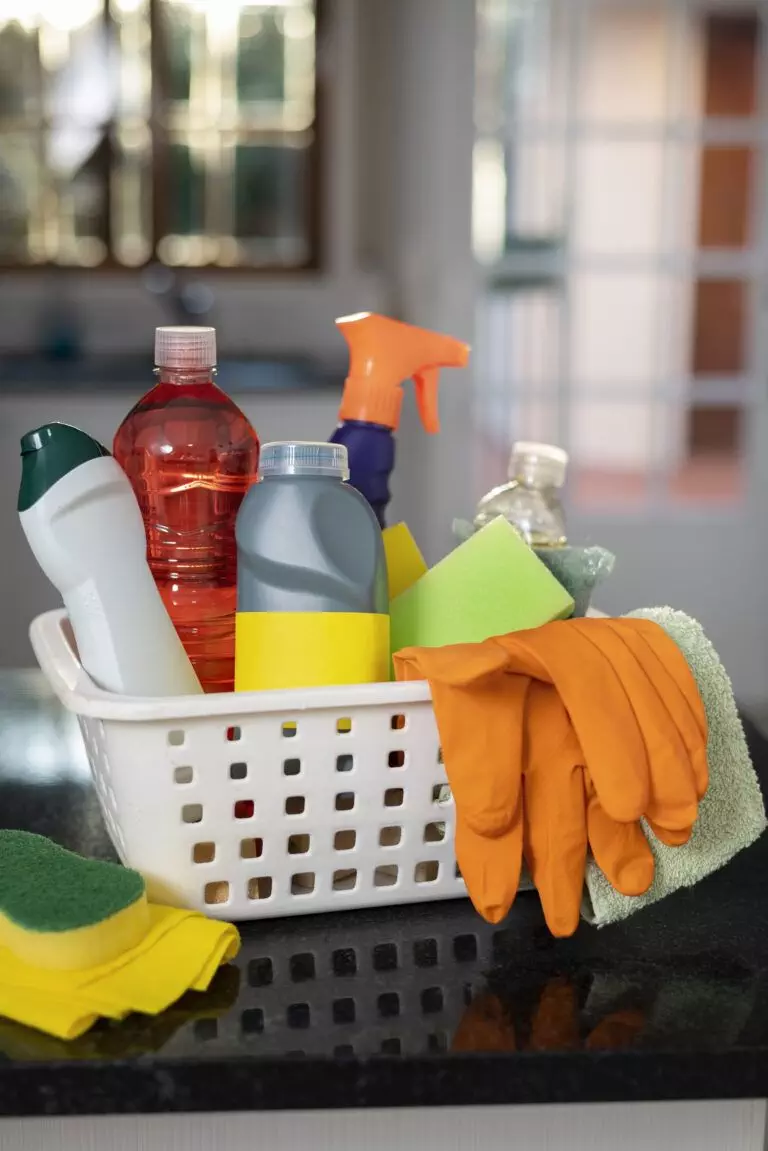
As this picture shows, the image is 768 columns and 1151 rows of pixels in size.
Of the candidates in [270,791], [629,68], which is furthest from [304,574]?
[629,68]

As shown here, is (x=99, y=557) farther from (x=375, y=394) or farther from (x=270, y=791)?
(x=375, y=394)

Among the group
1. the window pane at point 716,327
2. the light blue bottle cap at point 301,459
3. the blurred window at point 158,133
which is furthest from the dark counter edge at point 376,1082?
the window pane at point 716,327

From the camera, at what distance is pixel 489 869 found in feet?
2.48

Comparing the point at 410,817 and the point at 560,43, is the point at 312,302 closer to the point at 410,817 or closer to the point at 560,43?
the point at 560,43

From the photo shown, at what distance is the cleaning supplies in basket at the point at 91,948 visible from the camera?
0.66 metres

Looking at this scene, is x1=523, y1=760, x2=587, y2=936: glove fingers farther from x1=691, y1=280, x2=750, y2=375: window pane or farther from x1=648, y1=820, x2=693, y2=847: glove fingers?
x1=691, y1=280, x2=750, y2=375: window pane

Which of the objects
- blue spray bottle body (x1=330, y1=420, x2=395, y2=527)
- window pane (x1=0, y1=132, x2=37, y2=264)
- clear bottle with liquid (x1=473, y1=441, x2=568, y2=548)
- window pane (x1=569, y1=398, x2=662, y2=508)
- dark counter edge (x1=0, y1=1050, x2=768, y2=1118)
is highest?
window pane (x1=0, y1=132, x2=37, y2=264)

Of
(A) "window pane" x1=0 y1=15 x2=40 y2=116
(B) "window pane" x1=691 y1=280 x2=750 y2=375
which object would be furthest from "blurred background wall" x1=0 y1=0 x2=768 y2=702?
(B) "window pane" x1=691 y1=280 x2=750 y2=375

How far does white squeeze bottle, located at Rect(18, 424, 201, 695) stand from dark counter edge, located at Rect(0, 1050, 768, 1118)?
223mm

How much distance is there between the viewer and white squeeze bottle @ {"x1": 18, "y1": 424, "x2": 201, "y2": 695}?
0.74 meters

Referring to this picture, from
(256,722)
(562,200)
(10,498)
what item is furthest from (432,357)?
(562,200)

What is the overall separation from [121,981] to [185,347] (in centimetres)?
39

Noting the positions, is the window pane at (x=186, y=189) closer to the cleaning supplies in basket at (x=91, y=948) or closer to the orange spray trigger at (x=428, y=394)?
the orange spray trigger at (x=428, y=394)

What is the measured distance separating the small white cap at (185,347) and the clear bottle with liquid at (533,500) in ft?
0.79
